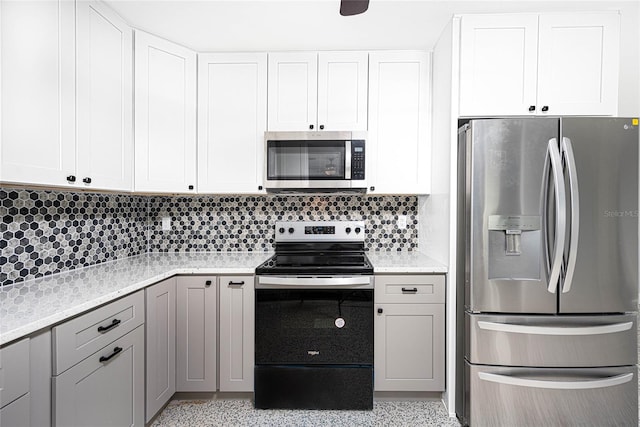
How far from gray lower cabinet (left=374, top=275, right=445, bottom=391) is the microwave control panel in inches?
28.9

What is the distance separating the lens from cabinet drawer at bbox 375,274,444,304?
6.77ft

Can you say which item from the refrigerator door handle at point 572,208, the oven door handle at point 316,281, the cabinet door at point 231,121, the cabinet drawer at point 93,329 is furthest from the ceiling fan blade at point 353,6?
the cabinet drawer at point 93,329

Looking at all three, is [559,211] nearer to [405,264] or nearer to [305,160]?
[405,264]

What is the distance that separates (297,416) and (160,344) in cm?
95

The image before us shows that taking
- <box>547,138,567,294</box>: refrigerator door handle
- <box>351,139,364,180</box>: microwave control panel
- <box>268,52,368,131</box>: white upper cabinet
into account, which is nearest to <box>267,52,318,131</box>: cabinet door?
<box>268,52,368,131</box>: white upper cabinet

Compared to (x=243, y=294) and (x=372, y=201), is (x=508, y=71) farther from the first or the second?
(x=243, y=294)

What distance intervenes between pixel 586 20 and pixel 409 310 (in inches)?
81.1

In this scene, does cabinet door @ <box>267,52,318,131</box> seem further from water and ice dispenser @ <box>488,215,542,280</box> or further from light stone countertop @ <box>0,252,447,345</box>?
water and ice dispenser @ <box>488,215,542,280</box>

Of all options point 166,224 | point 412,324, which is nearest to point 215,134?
point 166,224

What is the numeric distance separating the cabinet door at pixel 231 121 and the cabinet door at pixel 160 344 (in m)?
0.83

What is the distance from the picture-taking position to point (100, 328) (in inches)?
54.7

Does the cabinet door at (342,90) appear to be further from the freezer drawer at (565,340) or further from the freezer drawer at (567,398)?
the freezer drawer at (567,398)

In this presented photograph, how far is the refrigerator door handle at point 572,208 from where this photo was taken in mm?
1690

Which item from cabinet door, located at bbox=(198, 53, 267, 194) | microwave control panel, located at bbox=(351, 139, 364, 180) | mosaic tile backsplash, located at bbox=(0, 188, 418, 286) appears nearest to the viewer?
microwave control panel, located at bbox=(351, 139, 364, 180)
